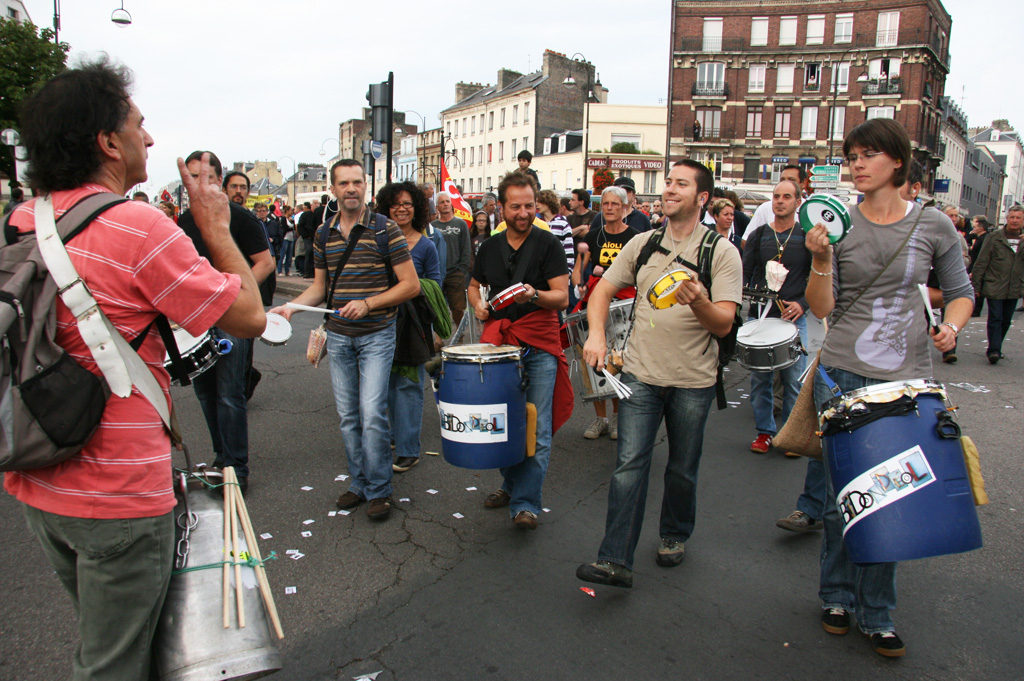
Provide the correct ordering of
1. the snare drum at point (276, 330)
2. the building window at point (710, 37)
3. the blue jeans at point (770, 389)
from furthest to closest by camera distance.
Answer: the building window at point (710, 37) < the blue jeans at point (770, 389) < the snare drum at point (276, 330)

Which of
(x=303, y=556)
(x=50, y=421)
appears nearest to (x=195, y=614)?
(x=50, y=421)

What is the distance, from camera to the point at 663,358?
333 centimetres

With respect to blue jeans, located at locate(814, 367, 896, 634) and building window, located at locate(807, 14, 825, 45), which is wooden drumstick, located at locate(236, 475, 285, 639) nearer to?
blue jeans, located at locate(814, 367, 896, 634)

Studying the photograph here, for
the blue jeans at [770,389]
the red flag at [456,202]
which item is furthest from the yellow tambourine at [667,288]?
the red flag at [456,202]

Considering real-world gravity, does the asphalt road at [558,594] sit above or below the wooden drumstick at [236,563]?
below

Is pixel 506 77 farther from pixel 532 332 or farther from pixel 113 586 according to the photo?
pixel 113 586

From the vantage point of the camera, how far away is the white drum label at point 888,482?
2467mm

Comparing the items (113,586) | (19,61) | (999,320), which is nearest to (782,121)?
(19,61)

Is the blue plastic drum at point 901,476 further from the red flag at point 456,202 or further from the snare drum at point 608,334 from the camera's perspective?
the red flag at point 456,202

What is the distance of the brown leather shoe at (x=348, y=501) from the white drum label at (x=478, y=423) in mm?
1031

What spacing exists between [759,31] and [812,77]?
16.5 ft

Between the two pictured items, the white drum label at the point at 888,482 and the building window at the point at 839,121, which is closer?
the white drum label at the point at 888,482

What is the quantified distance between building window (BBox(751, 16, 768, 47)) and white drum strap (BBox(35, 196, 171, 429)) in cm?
5634

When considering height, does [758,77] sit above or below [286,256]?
above
